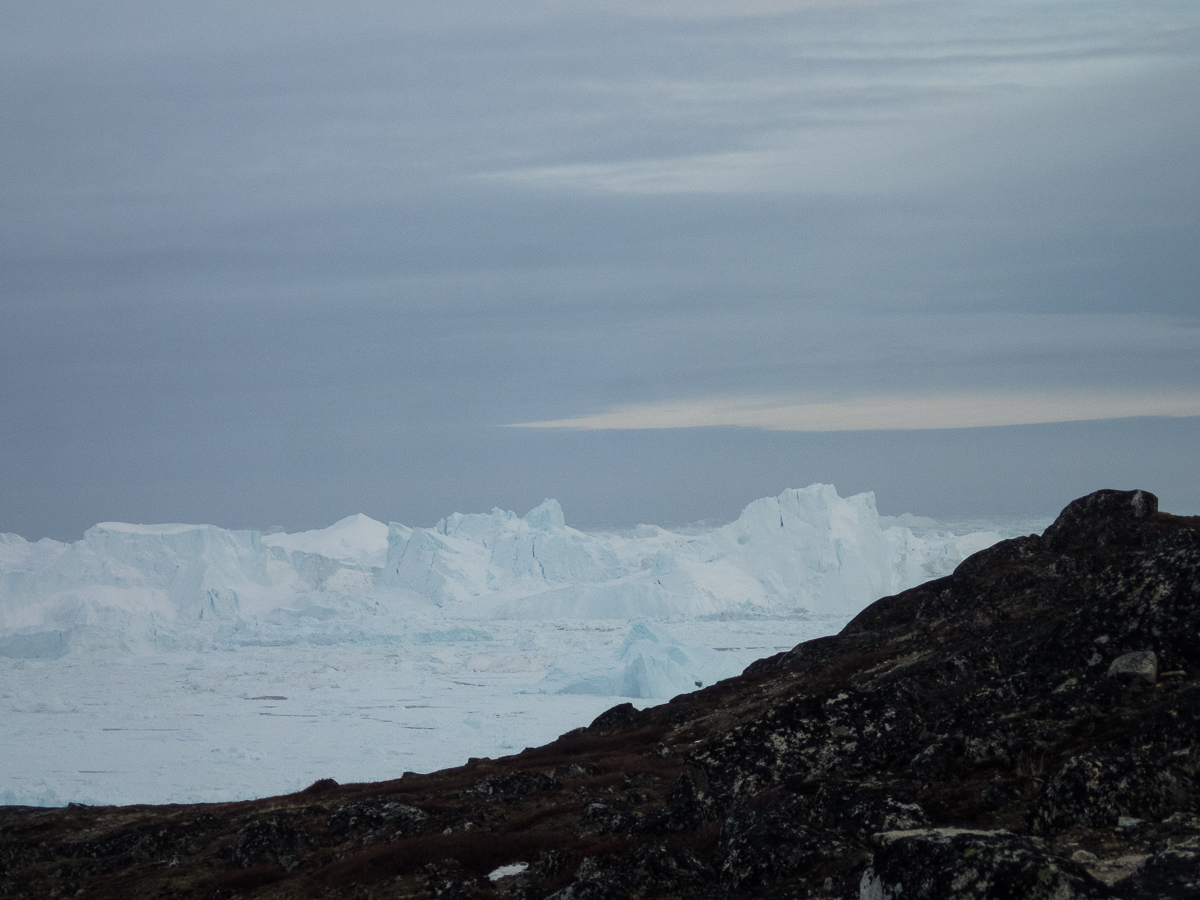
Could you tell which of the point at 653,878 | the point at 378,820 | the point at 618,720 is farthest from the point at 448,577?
the point at 653,878

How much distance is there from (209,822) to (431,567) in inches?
4049

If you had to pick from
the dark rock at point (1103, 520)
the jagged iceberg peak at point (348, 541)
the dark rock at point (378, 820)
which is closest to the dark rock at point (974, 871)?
the dark rock at point (378, 820)

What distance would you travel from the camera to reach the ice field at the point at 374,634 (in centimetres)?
6078

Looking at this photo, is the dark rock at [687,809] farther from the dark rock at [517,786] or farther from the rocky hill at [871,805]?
the dark rock at [517,786]

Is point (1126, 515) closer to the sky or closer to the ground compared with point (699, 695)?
closer to the sky

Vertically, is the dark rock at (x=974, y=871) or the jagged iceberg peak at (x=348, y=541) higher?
the jagged iceberg peak at (x=348, y=541)

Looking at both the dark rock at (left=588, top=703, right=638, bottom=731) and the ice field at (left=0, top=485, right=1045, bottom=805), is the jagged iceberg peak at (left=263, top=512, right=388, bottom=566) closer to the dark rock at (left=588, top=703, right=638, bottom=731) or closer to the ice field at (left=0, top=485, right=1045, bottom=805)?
the ice field at (left=0, top=485, right=1045, bottom=805)

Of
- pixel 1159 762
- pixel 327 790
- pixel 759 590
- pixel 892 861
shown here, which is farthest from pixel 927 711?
pixel 759 590

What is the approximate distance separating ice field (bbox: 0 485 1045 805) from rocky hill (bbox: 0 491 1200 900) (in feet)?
118

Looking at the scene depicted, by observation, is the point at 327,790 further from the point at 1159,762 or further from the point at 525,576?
the point at 525,576

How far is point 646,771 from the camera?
19328 mm

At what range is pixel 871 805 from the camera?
30.8 feet

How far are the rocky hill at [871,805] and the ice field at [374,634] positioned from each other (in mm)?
36072

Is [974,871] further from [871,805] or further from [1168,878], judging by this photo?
[871,805]
